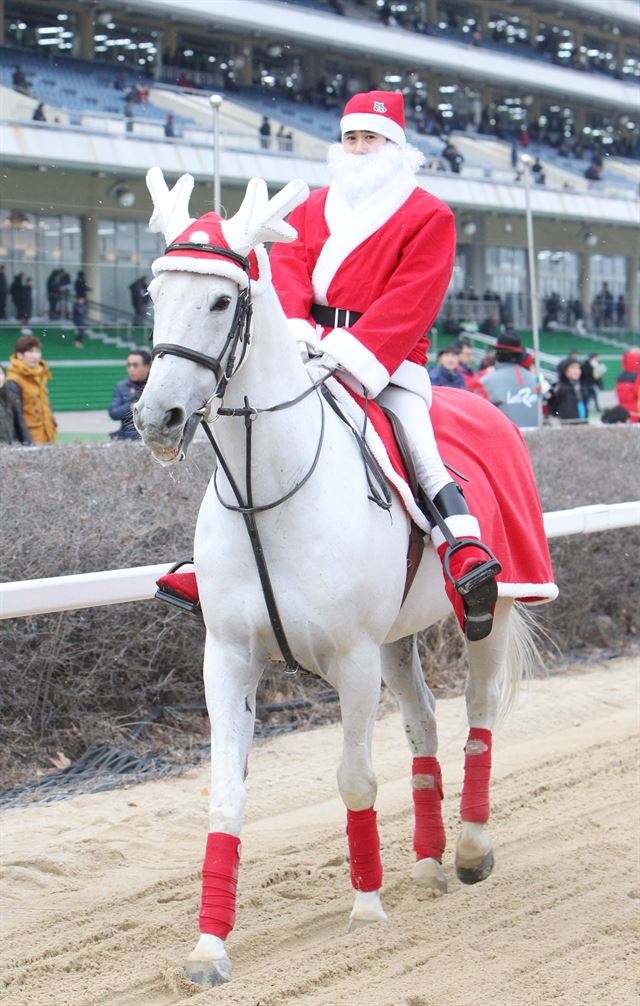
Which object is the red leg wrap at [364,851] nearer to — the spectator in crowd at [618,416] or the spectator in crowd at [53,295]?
the spectator in crowd at [618,416]

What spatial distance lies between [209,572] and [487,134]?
1628 inches

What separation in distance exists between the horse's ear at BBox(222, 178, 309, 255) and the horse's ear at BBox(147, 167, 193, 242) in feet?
0.53

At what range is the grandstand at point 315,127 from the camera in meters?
25.4

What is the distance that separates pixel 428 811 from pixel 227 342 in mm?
2123

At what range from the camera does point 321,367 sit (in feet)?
13.7

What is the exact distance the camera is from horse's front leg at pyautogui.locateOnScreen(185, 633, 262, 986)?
3.63 m

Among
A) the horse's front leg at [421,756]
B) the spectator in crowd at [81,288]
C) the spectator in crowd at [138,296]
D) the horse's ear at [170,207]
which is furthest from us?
the spectator in crowd at [138,296]

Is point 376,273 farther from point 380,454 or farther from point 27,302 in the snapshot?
point 27,302

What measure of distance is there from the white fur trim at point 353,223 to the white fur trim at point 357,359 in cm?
34

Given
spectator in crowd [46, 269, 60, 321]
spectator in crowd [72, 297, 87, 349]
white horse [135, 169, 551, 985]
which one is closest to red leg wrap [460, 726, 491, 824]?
white horse [135, 169, 551, 985]

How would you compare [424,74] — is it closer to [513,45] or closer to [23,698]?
[513,45]

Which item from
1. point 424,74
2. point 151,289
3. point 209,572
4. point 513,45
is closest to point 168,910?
point 209,572

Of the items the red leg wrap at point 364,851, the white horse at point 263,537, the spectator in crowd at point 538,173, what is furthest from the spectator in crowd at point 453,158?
the red leg wrap at point 364,851

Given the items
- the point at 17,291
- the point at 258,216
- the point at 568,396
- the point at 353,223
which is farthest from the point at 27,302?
the point at 258,216
